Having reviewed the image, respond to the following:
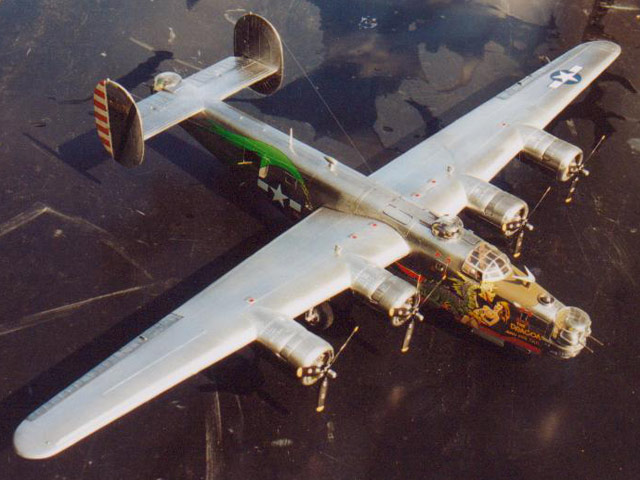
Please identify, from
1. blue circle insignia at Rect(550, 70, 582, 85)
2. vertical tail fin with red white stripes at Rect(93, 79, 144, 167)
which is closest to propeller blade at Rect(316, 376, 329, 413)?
vertical tail fin with red white stripes at Rect(93, 79, 144, 167)

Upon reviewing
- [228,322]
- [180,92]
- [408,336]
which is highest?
[180,92]

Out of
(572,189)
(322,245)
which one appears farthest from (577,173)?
(322,245)

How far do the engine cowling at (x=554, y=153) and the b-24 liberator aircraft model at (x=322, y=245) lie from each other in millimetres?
49

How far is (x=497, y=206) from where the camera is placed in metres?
A: 20.7

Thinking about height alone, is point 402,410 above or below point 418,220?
below

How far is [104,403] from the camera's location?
14906 millimetres

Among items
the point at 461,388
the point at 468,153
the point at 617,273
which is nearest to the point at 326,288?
the point at 461,388

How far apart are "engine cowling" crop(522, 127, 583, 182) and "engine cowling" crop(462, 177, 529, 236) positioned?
3.11 metres

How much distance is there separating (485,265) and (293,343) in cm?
635

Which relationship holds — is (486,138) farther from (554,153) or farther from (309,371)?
(309,371)

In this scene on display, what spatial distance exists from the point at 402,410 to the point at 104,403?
28.2 feet

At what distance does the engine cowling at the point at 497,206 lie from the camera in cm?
2052

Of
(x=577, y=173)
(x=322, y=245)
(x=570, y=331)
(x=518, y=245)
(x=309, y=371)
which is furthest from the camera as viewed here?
(x=577, y=173)

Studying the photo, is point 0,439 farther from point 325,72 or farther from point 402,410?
point 325,72
